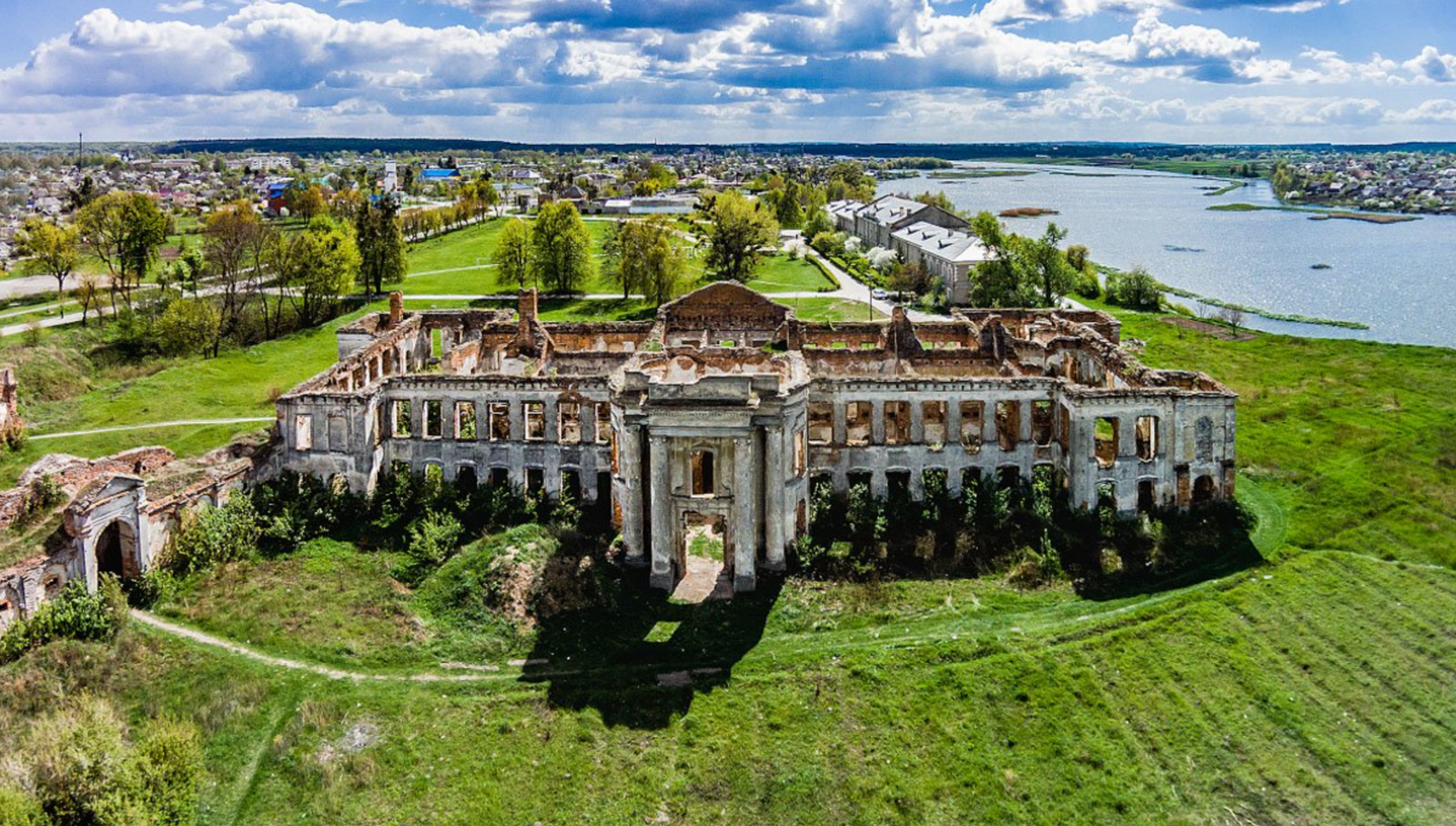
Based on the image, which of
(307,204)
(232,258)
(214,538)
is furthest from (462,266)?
(214,538)

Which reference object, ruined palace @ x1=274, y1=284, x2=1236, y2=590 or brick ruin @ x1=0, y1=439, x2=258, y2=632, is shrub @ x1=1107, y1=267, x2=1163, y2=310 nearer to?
ruined palace @ x1=274, y1=284, x2=1236, y2=590

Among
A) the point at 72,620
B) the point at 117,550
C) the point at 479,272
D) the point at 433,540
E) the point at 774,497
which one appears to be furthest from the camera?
the point at 479,272

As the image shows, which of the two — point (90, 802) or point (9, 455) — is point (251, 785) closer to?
point (90, 802)

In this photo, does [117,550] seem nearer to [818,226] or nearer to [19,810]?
[19,810]

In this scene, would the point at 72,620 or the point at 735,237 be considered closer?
the point at 72,620

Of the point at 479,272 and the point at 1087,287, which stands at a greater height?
the point at 479,272

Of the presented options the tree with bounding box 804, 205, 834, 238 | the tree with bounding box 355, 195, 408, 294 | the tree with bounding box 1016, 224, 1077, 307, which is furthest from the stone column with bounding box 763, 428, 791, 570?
the tree with bounding box 804, 205, 834, 238

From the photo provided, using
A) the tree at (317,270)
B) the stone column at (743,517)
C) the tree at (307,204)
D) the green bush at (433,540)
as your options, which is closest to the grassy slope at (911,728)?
the stone column at (743,517)
